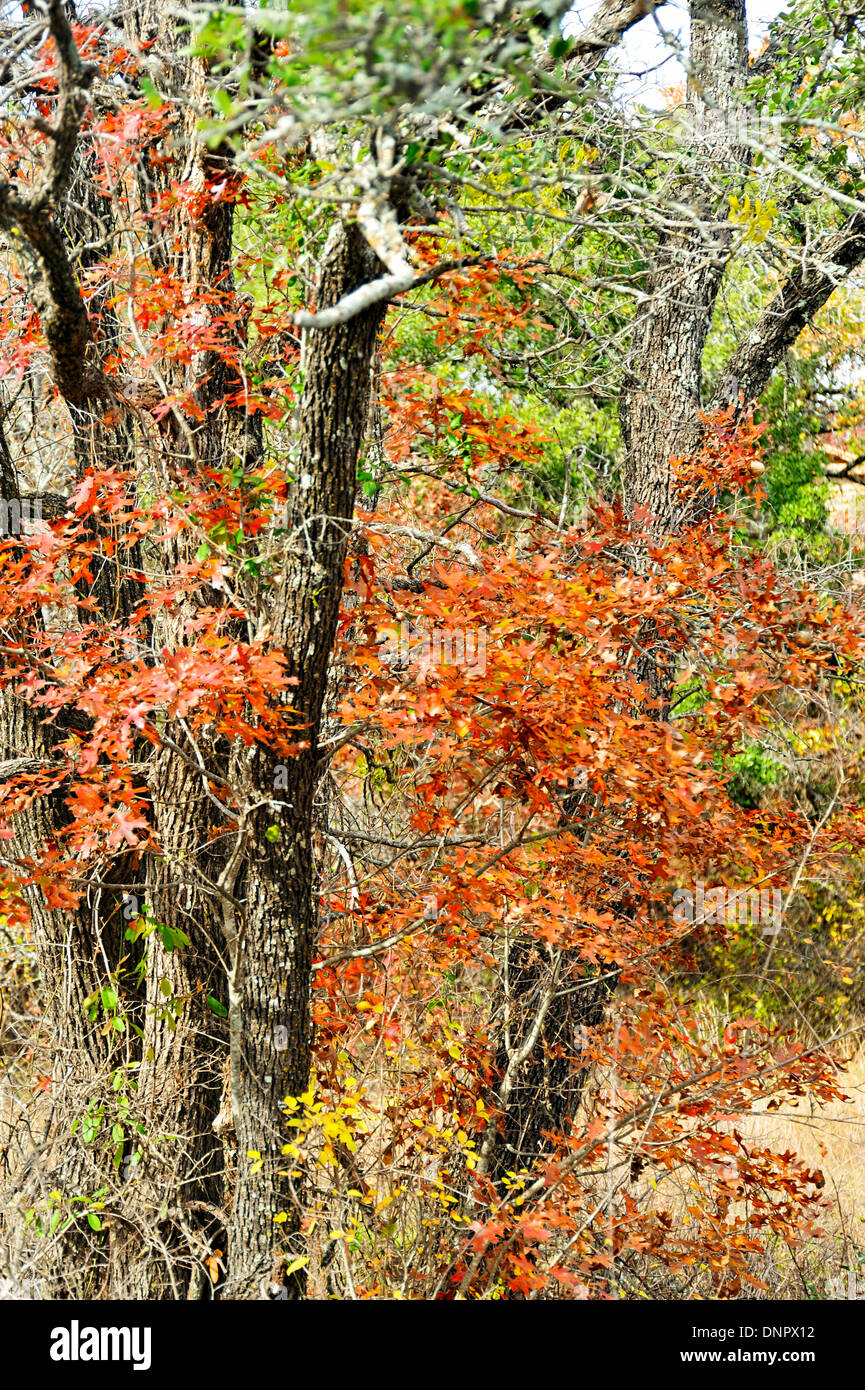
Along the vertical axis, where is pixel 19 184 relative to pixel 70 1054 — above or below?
above

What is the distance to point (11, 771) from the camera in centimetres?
446

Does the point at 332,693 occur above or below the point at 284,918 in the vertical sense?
above

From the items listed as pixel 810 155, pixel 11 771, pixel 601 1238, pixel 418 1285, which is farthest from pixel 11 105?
pixel 601 1238

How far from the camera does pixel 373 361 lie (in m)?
3.95

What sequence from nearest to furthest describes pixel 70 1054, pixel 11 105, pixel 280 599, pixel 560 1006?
pixel 280 599
pixel 11 105
pixel 70 1054
pixel 560 1006

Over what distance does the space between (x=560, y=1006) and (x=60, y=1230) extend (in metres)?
2.23

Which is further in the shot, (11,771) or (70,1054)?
(70,1054)

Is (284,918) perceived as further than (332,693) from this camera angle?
No

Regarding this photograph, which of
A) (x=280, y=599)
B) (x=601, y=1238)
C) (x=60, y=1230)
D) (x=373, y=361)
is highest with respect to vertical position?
(x=373, y=361)

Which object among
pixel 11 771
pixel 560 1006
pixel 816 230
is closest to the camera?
pixel 11 771

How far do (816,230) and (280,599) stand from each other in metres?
3.65

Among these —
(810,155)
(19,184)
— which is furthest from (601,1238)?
(19,184)
